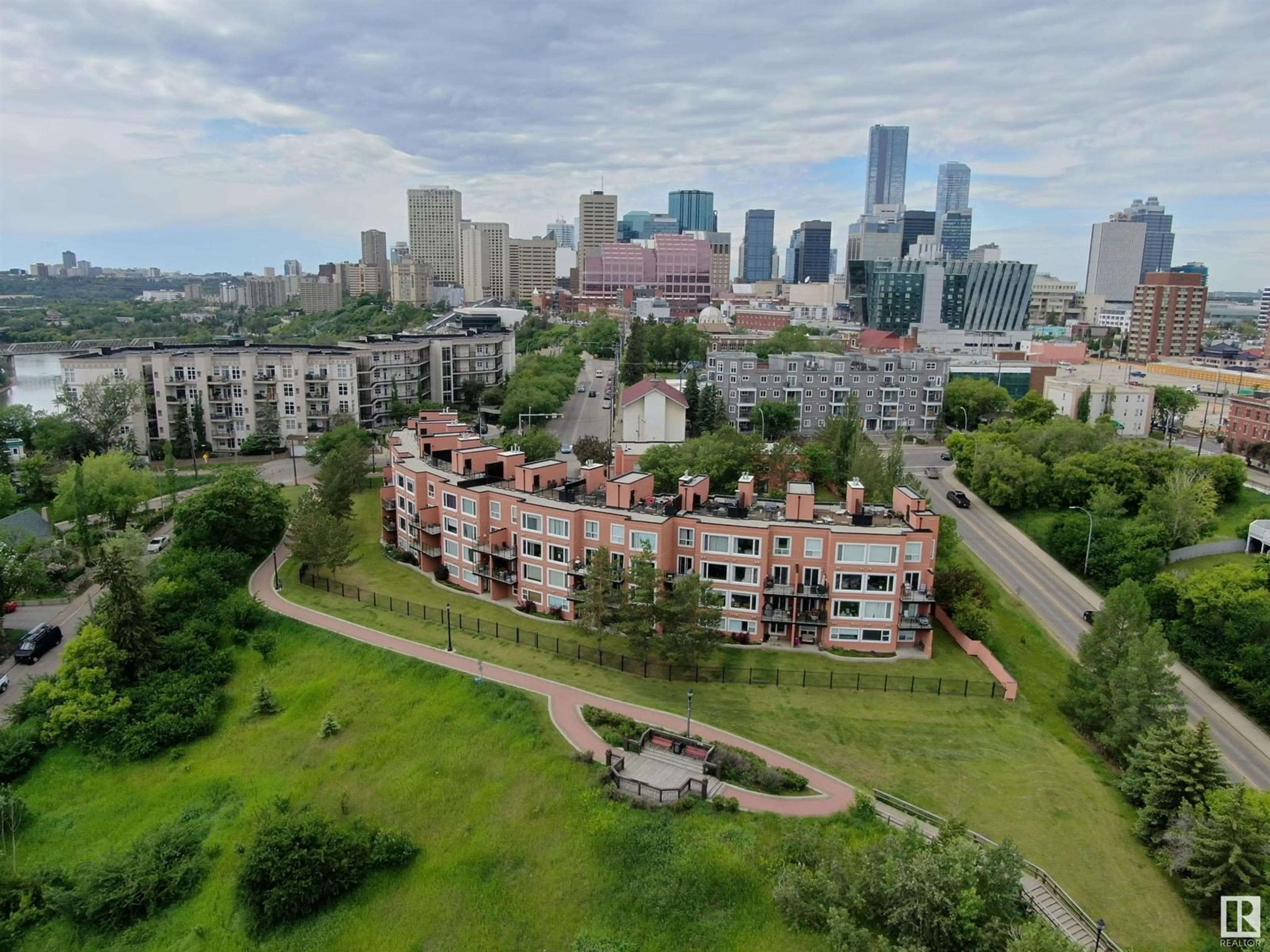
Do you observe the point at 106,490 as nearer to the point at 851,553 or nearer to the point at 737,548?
the point at 737,548

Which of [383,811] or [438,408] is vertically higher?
[438,408]

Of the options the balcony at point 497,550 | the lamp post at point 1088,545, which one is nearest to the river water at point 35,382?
the balcony at point 497,550

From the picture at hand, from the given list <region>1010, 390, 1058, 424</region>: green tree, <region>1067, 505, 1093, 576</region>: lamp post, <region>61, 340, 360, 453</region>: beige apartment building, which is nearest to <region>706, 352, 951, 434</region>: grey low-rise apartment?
<region>1010, 390, 1058, 424</region>: green tree

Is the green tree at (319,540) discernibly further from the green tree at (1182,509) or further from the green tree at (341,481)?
the green tree at (1182,509)

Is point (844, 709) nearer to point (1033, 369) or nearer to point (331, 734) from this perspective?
point (331, 734)

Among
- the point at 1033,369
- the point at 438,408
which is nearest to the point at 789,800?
the point at 438,408

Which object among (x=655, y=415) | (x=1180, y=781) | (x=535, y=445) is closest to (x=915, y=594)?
(x=1180, y=781)
